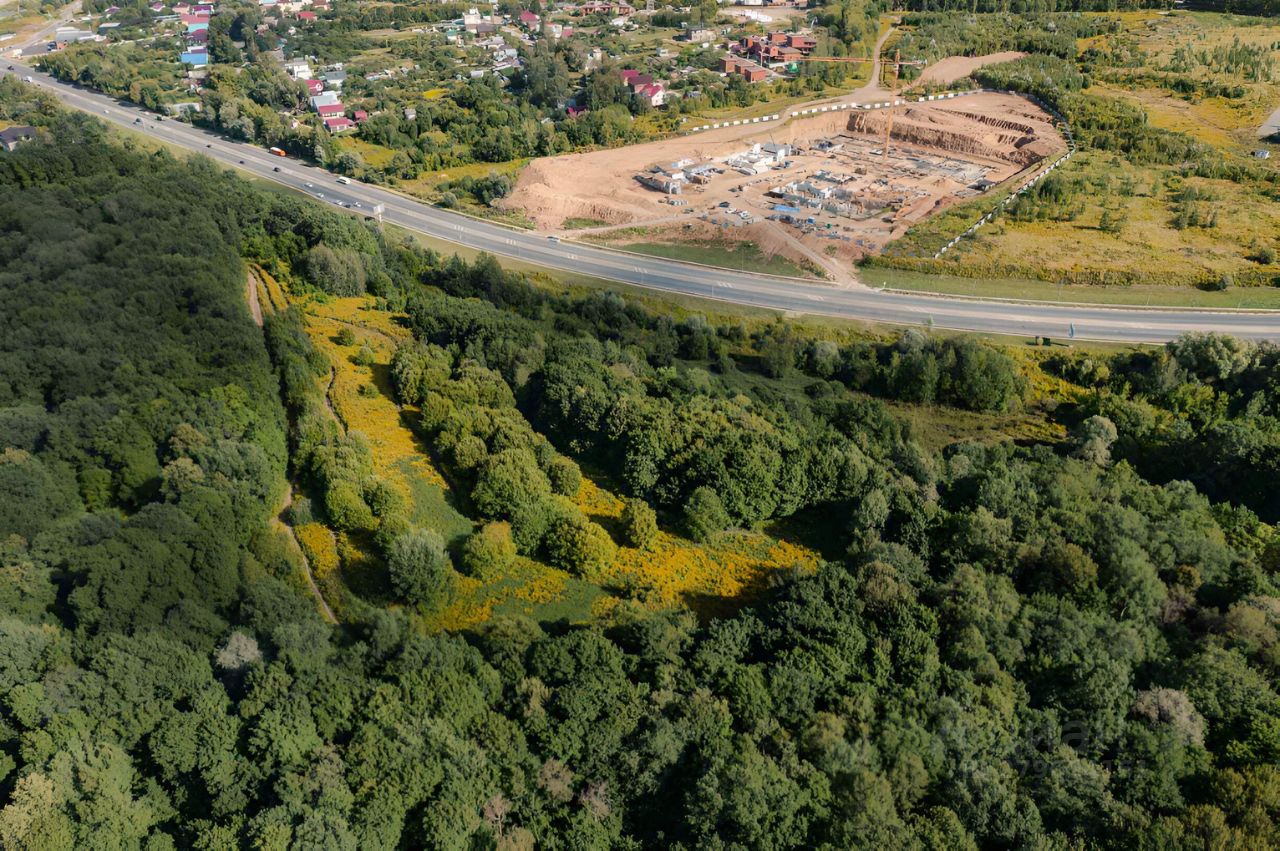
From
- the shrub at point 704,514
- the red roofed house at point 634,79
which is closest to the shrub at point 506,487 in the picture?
the shrub at point 704,514

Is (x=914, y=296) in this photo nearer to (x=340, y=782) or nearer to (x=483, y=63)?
(x=340, y=782)

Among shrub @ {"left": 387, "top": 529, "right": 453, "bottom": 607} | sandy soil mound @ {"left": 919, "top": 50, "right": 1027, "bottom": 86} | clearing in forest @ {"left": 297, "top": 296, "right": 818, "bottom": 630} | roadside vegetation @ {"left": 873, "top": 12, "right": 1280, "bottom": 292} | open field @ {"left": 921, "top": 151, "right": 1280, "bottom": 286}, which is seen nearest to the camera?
shrub @ {"left": 387, "top": 529, "right": 453, "bottom": 607}

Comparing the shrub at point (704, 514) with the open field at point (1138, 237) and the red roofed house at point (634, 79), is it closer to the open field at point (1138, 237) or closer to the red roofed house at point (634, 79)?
the open field at point (1138, 237)

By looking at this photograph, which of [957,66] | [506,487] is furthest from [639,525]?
[957,66]

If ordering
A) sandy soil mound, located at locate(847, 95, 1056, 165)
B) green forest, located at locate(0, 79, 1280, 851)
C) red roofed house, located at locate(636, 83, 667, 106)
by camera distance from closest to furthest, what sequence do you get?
1. green forest, located at locate(0, 79, 1280, 851)
2. sandy soil mound, located at locate(847, 95, 1056, 165)
3. red roofed house, located at locate(636, 83, 667, 106)

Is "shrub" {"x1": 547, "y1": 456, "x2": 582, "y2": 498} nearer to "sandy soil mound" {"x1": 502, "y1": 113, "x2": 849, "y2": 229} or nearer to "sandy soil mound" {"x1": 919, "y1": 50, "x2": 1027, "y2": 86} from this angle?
"sandy soil mound" {"x1": 502, "y1": 113, "x2": 849, "y2": 229}

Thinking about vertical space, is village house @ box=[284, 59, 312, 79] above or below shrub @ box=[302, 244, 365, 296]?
above

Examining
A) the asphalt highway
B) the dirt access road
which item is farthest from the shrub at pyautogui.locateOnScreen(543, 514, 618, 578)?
the dirt access road
